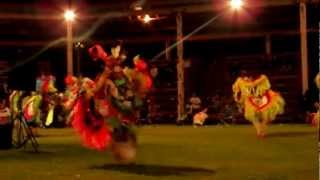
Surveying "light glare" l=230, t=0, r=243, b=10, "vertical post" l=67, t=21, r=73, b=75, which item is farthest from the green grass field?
"vertical post" l=67, t=21, r=73, b=75

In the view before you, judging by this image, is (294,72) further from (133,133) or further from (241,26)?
(133,133)

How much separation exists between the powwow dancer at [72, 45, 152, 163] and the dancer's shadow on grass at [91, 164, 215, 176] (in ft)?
0.64

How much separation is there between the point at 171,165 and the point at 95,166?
4.57 ft

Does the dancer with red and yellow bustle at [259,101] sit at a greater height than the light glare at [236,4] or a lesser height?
lesser

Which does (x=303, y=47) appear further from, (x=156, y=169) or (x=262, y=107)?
(x=156, y=169)

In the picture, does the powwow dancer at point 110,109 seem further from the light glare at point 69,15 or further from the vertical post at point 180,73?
the light glare at point 69,15

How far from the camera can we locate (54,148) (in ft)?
57.0

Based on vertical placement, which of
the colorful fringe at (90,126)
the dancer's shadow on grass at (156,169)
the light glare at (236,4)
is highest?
the light glare at (236,4)

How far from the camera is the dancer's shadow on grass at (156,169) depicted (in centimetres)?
1170

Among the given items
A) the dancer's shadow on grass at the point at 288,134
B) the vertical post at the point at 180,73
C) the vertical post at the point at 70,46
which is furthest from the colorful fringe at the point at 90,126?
the vertical post at the point at 70,46

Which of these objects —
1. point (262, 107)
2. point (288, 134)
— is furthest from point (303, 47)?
point (262, 107)

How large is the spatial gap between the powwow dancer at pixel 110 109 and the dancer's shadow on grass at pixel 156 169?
196 mm

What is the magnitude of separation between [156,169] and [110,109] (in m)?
1.32

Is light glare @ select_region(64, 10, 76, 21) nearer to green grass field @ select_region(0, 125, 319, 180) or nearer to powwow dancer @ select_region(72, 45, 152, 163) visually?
green grass field @ select_region(0, 125, 319, 180)
